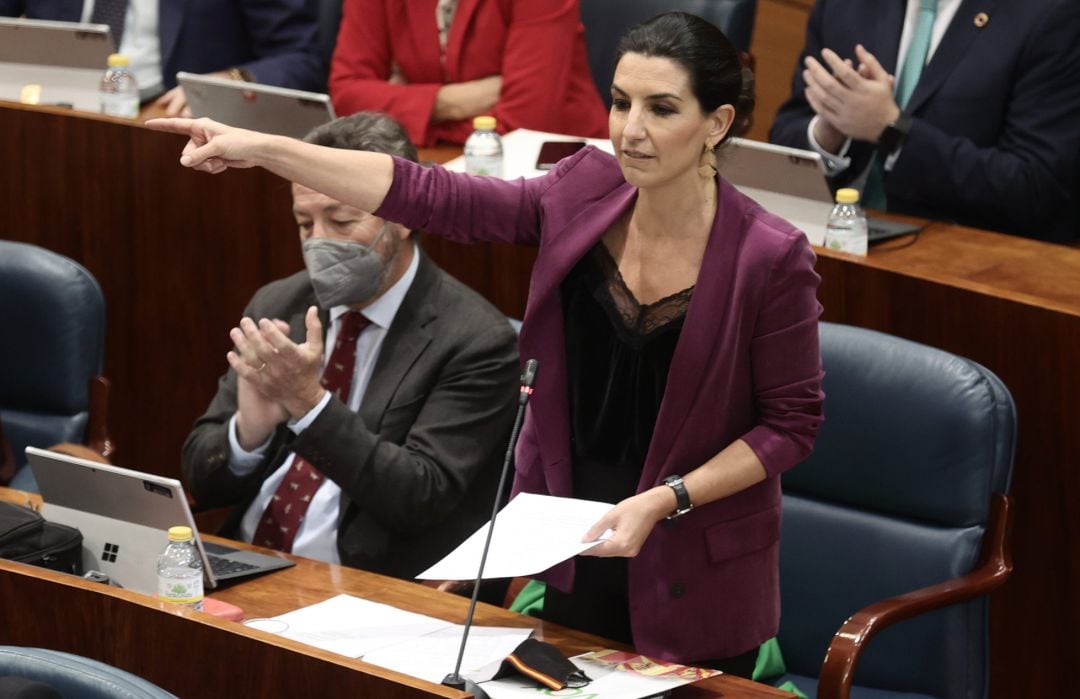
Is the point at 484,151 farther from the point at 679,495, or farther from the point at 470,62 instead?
the point at 679,495

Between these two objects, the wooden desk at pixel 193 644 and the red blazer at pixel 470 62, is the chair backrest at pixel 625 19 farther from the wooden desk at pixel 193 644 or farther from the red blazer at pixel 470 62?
the wooden desk at pixel 193 644

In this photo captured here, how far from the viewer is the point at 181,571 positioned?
6.48ft

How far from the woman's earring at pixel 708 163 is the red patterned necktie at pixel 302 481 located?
82 centimetres

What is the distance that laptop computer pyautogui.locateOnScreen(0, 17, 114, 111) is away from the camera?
3.50 meters

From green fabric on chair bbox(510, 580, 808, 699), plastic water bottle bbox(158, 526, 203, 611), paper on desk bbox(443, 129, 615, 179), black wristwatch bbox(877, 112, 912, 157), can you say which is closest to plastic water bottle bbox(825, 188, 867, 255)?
black wristwatch bbox(877, 112, 912, 157)

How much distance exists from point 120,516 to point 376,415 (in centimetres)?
45

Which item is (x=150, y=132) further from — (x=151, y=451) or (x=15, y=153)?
(x=151, y=451)

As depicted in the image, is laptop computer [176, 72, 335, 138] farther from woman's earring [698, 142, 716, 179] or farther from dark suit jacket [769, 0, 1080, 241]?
woman's earring [698, 142, 716, 179]

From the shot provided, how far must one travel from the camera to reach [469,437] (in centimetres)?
241

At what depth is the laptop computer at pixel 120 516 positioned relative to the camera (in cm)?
203

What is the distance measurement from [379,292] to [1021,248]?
1097mm

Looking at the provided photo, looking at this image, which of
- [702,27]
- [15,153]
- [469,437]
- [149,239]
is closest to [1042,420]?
[469,437]

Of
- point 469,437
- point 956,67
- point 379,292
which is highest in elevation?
point 956,67

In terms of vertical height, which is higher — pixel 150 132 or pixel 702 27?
pixel 702 27
